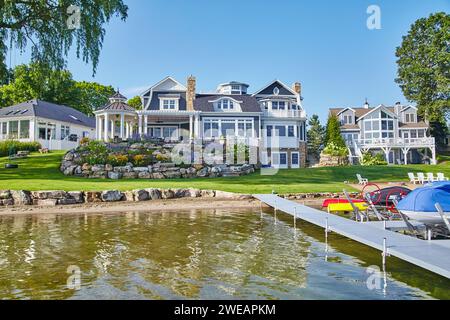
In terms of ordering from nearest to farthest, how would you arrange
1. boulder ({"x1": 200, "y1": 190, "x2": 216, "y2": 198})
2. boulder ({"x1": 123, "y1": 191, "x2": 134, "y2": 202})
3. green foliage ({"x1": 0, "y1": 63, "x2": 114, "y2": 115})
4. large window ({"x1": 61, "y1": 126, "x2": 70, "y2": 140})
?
1. boulder ({"x1": 123, "y1": 191, "x2": 134, "y2": 202})
2. boulder ({"x1": 200, "y1": 190, "x2": 216, "y2": 198})
3. large window ({"x1": 61, "y1": 126, "x2": 70, "y2": 140})
4. green foliage ({"x1": 0, "y1": 63, "x2": 114, "y2": 115})

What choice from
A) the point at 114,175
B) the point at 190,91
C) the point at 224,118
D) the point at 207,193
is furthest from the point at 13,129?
the point at 207,193

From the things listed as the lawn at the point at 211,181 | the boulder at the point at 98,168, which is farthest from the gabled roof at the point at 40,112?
the boulder at the point at 98,168

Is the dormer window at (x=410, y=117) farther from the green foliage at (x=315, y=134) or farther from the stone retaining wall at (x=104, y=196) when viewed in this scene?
the stone retaining wall at (x=104, y=196)

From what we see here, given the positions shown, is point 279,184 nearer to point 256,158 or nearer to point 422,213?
point 256,158

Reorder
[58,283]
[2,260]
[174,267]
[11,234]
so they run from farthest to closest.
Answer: [11,234] → [2,260] → [174,267] → [58,283]

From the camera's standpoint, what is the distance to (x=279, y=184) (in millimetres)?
25844

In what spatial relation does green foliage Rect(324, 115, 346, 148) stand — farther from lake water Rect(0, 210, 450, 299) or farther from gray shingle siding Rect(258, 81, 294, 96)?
lake water Rect(0, 210, 450, 299)

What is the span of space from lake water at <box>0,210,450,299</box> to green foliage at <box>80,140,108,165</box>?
49.9 ft

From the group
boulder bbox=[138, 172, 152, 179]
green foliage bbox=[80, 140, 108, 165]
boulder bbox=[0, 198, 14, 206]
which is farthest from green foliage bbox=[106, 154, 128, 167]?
boulder bbox=[0, 198, 14, 206]

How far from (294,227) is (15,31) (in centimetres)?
2322

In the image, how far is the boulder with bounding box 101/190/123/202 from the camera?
2130cm

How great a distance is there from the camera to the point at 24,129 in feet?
140

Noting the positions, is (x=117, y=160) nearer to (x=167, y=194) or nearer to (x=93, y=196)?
(x=93, y=196)
